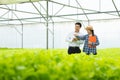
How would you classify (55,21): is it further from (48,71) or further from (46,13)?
(48,71)

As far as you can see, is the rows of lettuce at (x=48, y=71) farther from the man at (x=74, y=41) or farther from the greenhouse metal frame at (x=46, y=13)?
the greenhouse metal frame at (x=46, y=13)

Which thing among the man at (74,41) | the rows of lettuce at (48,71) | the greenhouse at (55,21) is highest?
the greenhouse at (55,21)

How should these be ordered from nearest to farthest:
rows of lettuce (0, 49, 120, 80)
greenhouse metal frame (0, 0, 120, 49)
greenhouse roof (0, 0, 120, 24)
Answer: rows of lettuce (0, 49, 120, 80), greenhouse metal frame (0, 0, 120, 49), greenhouse roof (0, 0, 120, 24)

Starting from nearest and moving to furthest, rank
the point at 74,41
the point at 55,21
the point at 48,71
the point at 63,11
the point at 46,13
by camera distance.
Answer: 1. the point at 48,71
2. the point at 74,41
3. the point at 46,13
4. the point at 63,11
5. the point at 55,21

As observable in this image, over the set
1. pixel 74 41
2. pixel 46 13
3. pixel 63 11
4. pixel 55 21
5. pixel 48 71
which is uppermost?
pixel 63 11

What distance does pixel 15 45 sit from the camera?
28812 mm

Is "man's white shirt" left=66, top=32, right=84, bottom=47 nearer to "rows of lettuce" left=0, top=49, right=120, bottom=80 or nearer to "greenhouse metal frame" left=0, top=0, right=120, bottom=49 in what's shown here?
"rows of lettuce" left=0, top=49, right=120, bottom=80

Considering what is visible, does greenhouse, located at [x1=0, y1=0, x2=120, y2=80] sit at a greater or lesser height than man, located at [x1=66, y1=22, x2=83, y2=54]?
greater

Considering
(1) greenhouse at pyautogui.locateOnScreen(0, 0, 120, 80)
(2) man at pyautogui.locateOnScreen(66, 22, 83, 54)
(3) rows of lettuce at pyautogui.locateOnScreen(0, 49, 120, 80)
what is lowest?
(3) rows of lettuce at pyautogui.locateOnScreen(0, 49, 120, 80)

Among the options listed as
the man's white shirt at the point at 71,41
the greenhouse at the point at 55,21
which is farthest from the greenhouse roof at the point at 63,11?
the man's white shirt at the point at 71,41

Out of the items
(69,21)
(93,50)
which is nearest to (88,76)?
(93,50)

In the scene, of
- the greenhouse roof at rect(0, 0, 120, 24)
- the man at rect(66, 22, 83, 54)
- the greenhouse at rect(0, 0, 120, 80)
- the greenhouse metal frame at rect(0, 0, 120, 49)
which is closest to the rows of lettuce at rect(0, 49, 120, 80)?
the man at rect(66, 22, 83, 54)

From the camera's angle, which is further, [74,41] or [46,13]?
[46,13]

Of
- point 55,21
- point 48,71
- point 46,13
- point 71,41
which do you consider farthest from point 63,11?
point 48,71
